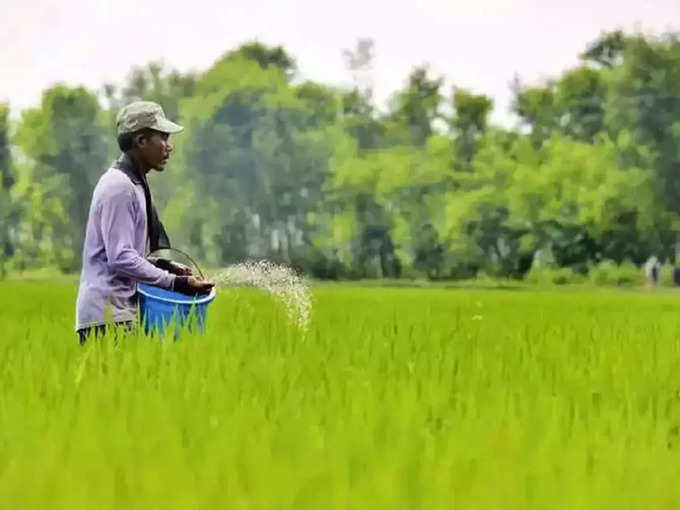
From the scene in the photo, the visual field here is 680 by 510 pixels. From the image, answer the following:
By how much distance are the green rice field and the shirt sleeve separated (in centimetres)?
28

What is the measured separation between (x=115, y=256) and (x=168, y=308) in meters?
0.37

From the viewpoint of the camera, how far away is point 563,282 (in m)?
38.9

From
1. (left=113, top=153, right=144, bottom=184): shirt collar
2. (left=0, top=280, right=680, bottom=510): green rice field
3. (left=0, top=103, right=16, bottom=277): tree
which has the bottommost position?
(left=0, top=280, right=680, bottom=510): green rice field

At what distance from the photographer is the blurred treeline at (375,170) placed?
36312mm

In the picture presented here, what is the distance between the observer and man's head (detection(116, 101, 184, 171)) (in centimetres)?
522

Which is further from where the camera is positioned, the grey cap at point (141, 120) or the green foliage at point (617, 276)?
the green foliage at point (617, 276)

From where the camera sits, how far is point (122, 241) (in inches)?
201

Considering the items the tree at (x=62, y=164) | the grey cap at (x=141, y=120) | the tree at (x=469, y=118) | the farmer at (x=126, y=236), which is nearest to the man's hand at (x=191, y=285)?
the farmer at (x=126, y=236)

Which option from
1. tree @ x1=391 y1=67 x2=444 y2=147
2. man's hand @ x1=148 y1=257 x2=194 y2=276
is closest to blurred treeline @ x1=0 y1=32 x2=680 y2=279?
tree @ x1=391 y1=67 x2=444 y2=147

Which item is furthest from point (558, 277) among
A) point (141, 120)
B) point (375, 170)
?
point (141, 120)

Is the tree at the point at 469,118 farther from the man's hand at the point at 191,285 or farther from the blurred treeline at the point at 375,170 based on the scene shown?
the man's hand at the point at 191,285

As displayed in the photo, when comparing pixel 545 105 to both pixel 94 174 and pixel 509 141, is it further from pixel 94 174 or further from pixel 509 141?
pixel 94 174

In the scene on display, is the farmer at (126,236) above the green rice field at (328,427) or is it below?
above

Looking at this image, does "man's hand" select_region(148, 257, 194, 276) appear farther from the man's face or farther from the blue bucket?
the man's face
